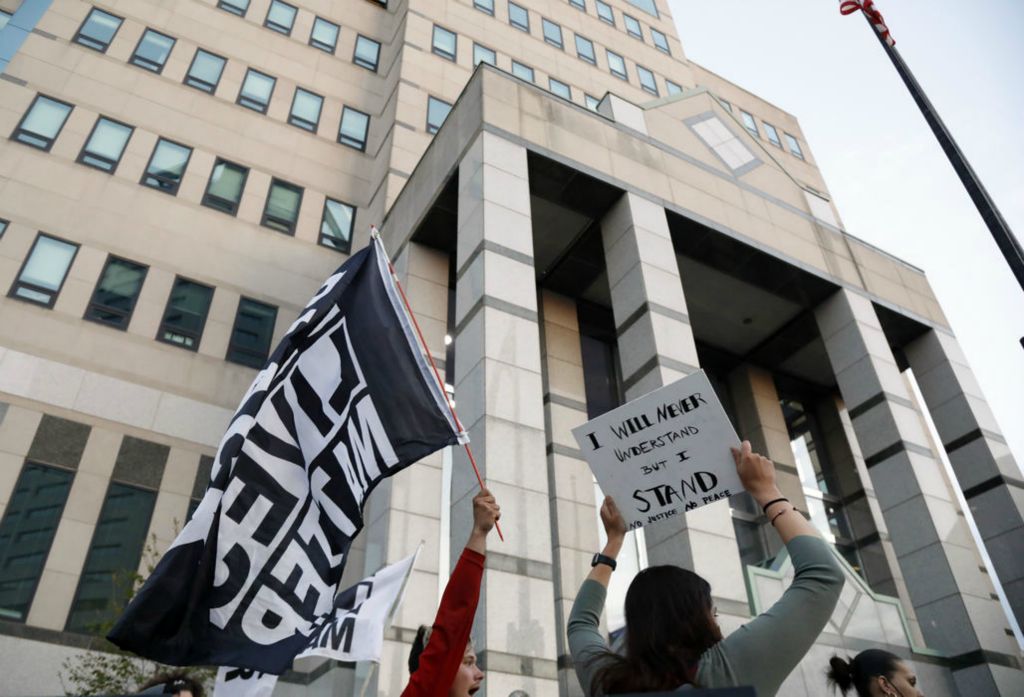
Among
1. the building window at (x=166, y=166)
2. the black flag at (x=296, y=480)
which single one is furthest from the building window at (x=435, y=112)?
the black flag at (x=296, y=480)

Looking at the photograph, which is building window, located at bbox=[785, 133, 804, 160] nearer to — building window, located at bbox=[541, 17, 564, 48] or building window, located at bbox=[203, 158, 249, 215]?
building window, located at bbox=[541, 17, 564, 48]

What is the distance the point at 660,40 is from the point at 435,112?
16.5 meters

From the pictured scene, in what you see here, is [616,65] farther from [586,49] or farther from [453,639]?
[453,639]

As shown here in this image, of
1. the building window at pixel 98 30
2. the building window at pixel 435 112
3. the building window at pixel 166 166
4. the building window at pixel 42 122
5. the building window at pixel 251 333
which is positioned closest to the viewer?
the building window at pixel 251 333

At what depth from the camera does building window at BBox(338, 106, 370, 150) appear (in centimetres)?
2451

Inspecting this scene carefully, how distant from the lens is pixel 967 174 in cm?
1113

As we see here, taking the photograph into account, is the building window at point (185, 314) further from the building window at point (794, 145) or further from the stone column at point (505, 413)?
the building window at point (794, 145)

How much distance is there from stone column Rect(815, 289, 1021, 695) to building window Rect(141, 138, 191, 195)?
16.9 m

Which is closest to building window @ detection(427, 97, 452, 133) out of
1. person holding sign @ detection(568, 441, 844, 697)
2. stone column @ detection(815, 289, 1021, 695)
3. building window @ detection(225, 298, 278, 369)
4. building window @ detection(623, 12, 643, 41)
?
building window @ detection(225, 298, 278, 369)

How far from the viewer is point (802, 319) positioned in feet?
65.3

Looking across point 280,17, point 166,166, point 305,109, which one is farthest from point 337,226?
point 280,17

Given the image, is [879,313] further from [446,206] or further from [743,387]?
[446,206]

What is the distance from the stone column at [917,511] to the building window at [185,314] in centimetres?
1492

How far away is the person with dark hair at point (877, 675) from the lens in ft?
13.2
